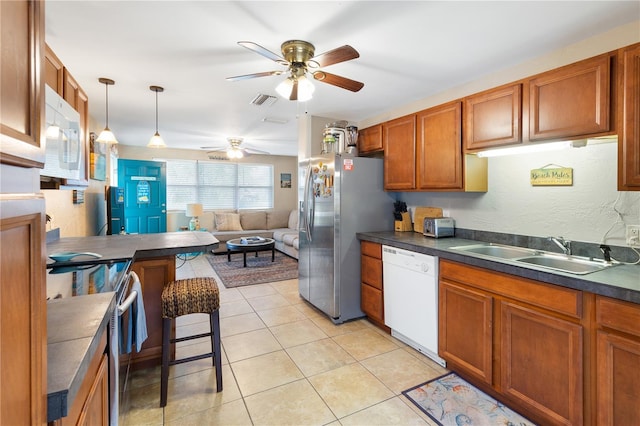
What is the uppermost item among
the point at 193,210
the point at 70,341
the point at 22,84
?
the point at 22,84

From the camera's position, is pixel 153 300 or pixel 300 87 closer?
pixel 300 87

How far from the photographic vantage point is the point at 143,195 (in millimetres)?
5391

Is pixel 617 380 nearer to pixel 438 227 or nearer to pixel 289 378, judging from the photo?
pixel 438 227

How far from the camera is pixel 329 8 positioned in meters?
1.67

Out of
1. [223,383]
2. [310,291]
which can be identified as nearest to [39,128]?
[223,383]

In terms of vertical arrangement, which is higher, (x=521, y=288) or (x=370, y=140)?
(x=370, y=140)

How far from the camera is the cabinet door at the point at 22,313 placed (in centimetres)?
48

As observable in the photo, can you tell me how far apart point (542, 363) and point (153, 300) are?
2541 mm

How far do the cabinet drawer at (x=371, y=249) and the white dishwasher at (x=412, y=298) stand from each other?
0.25 ft

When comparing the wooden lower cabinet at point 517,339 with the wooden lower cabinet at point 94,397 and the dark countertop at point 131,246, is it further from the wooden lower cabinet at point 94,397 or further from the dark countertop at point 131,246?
the wooden lower cabinet at point 94,397

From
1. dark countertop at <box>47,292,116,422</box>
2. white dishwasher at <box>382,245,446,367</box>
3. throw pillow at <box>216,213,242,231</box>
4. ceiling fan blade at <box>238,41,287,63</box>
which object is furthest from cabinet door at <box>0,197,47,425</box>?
throw pillow at <box>216,213,242,231</box>

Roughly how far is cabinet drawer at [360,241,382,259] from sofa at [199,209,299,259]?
2.95 meters

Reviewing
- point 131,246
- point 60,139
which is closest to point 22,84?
point 60,139

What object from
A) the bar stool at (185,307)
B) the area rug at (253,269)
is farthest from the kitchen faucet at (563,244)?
the area rug at (253,269)
